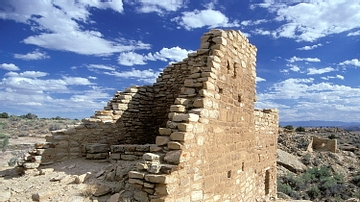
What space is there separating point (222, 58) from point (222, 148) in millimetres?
1613

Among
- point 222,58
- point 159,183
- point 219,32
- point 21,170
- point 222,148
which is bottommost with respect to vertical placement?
point 21,170

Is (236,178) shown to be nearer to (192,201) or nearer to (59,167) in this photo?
(192,201)

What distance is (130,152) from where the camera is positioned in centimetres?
577

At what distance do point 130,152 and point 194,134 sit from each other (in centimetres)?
198

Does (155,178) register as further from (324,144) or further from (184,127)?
(324,144)

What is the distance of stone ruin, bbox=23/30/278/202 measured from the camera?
408 cm

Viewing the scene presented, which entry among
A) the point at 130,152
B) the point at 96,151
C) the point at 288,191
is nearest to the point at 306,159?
the point at 288,191

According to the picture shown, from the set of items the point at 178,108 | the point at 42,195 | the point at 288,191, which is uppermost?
the point at 178,108

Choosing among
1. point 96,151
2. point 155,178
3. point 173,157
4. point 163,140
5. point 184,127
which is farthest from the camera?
point 96,151

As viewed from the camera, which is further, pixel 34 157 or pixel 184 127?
pixel 34 157

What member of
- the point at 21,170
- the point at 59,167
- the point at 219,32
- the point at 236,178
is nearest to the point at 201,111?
the point at 219,32

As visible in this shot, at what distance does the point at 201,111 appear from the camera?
4453 millimetres

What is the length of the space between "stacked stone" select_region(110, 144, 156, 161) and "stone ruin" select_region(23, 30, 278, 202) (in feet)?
0.06

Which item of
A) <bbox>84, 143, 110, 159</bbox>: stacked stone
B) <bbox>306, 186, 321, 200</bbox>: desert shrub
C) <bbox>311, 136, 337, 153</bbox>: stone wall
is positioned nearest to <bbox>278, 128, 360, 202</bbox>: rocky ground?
<bbox>306, 186, 321, 200</bbox>: desert shrub
